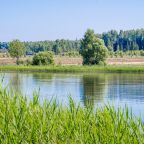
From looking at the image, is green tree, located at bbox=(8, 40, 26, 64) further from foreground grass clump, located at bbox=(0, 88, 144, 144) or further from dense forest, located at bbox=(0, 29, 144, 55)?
foreground grass clump, located at bbox=(0, 88, 144, 144)

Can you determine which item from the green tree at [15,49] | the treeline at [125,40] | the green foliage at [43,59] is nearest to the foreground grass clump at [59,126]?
the green foliage at [43,59]

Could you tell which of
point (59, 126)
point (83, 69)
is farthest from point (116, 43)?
point (59, 126)

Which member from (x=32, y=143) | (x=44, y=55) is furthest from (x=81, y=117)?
(x=44, y=55)

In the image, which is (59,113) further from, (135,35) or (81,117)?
(135,35)

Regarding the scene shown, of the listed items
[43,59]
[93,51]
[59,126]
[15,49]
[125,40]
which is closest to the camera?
[59,126]

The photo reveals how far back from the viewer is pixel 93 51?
90062 millimetres

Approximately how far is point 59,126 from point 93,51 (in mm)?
82872

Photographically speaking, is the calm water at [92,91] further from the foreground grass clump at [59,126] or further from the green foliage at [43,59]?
the green foliage at [43,59]

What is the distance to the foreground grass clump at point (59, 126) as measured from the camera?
6938 mm

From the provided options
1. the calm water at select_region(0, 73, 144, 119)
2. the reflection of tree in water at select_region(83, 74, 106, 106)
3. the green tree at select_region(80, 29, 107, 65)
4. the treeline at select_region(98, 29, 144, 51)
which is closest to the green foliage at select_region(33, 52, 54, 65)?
the green tree at select_region(80, 29, 107, 65)

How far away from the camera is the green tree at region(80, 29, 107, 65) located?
89.7 metres

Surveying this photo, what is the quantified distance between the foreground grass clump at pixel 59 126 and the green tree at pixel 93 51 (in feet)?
269

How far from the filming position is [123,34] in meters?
194

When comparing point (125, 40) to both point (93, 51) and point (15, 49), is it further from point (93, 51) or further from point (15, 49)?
point (93, 51)
